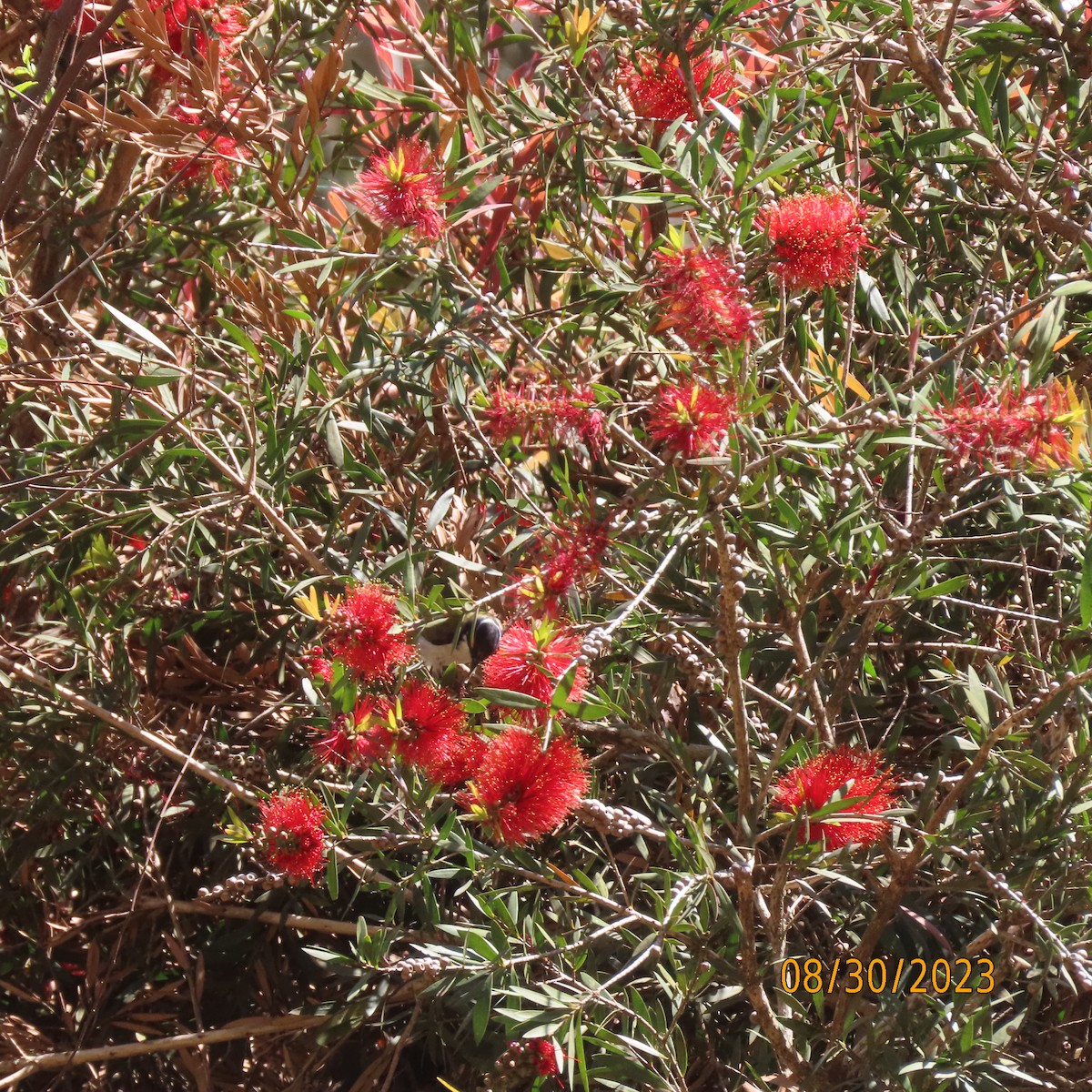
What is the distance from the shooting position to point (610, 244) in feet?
4.95

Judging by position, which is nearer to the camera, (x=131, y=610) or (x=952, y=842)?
(x=952, y=842)

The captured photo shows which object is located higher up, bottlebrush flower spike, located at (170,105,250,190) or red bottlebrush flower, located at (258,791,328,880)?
bottlebrush flower spike, located at (170,105,250,190)

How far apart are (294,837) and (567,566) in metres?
0.36

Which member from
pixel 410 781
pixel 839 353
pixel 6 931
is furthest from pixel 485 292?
pixel 6 931

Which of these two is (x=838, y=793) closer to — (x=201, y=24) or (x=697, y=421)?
(x=697, y=421)

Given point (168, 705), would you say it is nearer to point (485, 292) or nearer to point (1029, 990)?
point (485, 292)

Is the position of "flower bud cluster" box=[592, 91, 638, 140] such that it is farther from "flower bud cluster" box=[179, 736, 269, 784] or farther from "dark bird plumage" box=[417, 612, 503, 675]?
"flower bud cluster" box=[179, 736, 269, 784]

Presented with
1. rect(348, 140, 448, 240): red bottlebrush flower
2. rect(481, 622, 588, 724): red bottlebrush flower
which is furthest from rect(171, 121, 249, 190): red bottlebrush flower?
rect(481, 622, 588, 724): red bottlebrush flower

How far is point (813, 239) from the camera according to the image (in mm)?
918

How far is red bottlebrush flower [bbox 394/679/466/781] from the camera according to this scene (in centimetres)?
98

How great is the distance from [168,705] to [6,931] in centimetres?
45

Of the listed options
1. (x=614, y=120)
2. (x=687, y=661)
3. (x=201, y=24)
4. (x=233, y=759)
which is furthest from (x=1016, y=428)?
(x=201, y=24)

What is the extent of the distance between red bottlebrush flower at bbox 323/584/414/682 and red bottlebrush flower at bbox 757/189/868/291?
1.38 ft

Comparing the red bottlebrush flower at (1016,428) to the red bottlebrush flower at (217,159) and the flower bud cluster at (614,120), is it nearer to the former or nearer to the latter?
the flower bud cluster at (614,120)
